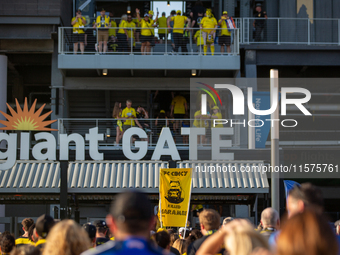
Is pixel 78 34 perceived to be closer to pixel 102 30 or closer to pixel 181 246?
pixel 102 30

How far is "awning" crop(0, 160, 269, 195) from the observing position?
16.0m

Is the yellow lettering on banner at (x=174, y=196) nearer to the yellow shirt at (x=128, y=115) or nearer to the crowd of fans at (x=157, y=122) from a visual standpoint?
the crowd of fans at (x=157, y=122)

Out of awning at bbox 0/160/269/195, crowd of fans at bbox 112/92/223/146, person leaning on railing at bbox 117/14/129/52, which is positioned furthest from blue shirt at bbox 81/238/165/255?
person leaning on railing at bbox 117/14/129/52

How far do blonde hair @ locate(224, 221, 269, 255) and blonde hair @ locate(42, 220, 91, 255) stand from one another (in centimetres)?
112

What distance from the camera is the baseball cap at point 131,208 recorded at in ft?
9.50

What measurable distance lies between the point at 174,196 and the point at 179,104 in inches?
301

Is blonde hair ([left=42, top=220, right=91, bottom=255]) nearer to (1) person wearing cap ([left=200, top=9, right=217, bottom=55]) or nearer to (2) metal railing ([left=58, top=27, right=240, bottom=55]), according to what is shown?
(2) metal railing ([left=58, top=27, right=240, bottom=55])

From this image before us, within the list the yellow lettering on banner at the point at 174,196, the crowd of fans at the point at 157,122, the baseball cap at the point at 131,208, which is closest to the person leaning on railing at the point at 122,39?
the crowd of fans at the point at 157,122

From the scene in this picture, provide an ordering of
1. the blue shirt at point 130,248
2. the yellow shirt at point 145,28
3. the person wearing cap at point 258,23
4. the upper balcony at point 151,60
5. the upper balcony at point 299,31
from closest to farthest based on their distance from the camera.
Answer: the blue shirt at point 130,248
the upper balcony at point 151,60
the yellow shirt at point 145,28
the person wearing cap at point 258,23
the upper balcony at point 299,31

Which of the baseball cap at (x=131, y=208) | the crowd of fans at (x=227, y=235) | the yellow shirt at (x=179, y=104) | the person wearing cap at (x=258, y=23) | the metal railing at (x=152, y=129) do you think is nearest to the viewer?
the crowd of fans at (x=227, y=235)

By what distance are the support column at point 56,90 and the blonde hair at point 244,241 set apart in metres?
15.9

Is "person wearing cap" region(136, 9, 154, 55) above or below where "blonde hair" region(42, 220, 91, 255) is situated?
above

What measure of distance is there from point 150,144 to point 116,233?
14992 mm

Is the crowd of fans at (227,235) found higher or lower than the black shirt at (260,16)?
lower
